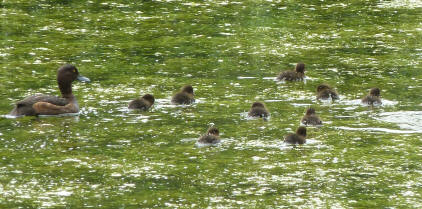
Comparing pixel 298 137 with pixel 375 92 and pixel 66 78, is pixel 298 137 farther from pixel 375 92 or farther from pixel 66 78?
pixel 66 78

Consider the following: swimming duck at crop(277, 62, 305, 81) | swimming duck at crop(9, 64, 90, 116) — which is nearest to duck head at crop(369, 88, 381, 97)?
swimming duck at crop(277, 62, 305, 81)

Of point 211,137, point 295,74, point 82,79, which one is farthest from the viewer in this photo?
point 295,74

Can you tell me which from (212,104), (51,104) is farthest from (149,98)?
(51,104)

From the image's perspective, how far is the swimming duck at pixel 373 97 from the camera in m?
13.1

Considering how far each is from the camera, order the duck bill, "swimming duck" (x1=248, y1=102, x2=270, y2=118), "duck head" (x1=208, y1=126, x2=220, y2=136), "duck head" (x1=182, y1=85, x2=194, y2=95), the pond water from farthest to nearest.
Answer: the duck bill, "duck head" (x1=182, y1=85, x2=194, y2=95), "swimming duck" (x1=248, y1=102, x2=270, y2=118), "duck head" (x1=208, y1=126, x2=220, y2=136), the pond water

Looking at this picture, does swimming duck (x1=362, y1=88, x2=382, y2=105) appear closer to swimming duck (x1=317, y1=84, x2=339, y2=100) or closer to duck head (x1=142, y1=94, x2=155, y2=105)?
swimming duck (x1=317, y1=84, x2=339, y2=100)

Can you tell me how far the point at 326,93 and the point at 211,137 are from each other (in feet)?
9.35

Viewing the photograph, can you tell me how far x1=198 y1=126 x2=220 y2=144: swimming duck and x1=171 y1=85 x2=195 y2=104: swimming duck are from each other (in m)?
1.85

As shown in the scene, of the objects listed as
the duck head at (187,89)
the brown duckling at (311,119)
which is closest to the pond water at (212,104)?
the brown duckling at (311,119)

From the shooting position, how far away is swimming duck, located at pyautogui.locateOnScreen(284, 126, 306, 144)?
11.1 m

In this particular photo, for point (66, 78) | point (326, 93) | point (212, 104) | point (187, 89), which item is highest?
point (66, 78)

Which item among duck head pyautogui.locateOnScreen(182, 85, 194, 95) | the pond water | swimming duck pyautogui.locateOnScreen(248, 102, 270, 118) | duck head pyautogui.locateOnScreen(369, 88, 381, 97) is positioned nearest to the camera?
the pond water

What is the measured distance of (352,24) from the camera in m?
19.0

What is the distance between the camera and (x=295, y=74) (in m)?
14.6
